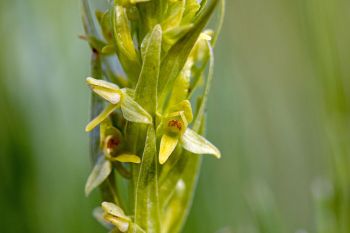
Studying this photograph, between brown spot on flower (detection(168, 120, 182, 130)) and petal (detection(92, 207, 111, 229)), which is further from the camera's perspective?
petal (detection(92, 207, 111, 229))

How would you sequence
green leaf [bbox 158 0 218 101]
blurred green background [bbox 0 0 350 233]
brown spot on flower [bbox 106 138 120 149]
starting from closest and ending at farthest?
green leaf [bbox 158 0 218 101] → brown spot on flower [bbox 106 138 120 149] → blurred green background [bbox 0 0 350 233]

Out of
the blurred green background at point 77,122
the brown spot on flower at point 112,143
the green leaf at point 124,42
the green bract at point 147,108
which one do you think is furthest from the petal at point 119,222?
the blurred green background at point 77,122

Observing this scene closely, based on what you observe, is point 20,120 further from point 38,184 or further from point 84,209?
point 84,209

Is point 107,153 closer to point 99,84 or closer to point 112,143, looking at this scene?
point 112,143

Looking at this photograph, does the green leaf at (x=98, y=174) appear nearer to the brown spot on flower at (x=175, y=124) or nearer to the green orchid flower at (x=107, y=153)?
the green orchid flower at (x=107, y=153)

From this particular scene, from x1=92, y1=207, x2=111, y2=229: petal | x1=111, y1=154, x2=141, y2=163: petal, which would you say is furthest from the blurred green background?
x1=111, y1=154, x2=141, y2=163: petal

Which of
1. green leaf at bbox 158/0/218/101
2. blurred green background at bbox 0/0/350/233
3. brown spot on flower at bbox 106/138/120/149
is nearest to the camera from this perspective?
green leaf at bbox 158/0/218/101

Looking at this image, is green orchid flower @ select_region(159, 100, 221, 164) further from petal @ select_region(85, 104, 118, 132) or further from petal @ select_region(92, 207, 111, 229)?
petal @ select_region(92, 207, 111, 229)

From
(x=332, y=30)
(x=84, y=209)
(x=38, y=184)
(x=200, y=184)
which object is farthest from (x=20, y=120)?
(x=332, y=30)
